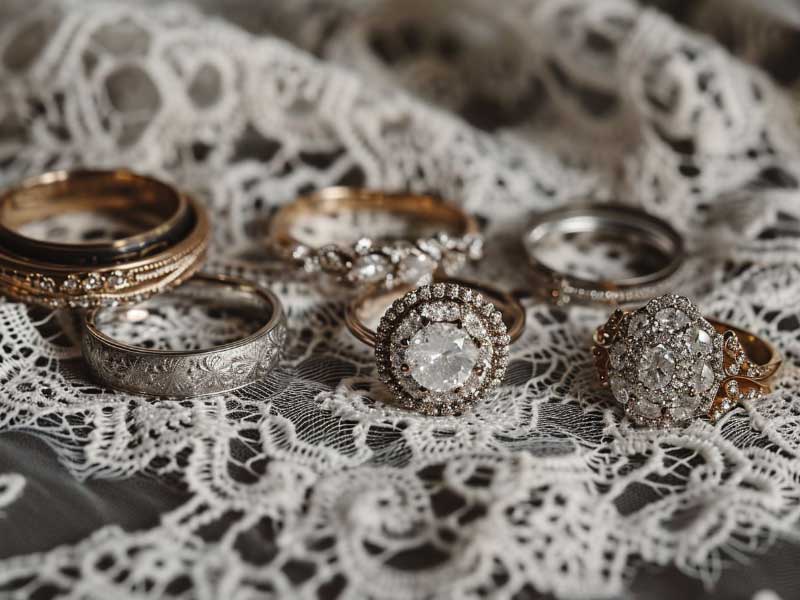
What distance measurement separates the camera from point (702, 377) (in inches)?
41.9

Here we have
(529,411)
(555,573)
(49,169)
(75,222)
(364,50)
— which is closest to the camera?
(555,573)

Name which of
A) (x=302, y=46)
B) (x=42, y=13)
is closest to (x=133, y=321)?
(x=42, y=13)

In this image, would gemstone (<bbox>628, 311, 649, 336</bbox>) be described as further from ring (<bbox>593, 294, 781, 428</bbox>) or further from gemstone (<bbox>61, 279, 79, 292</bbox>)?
gemstone (<bbox>61, 279, 79, 292</bbox>)

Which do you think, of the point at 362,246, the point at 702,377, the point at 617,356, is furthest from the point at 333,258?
the point at 702,377

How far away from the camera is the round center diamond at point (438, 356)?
1075 millimetres

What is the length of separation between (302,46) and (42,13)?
53 centimetres

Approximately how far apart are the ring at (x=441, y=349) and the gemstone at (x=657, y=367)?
6.7 inches

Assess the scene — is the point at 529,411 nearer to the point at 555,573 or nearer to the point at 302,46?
the point at 555,573

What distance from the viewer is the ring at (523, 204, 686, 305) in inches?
52.8

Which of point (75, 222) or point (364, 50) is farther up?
point (364, 50)

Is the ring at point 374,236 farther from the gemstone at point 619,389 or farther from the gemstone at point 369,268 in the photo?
the gemstone at point 619,389

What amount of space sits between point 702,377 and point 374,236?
0.70 metres

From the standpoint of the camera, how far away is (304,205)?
1555 millimetres

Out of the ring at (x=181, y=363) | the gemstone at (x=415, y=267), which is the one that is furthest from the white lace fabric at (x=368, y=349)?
the gemstone at (x=415, y=267)
